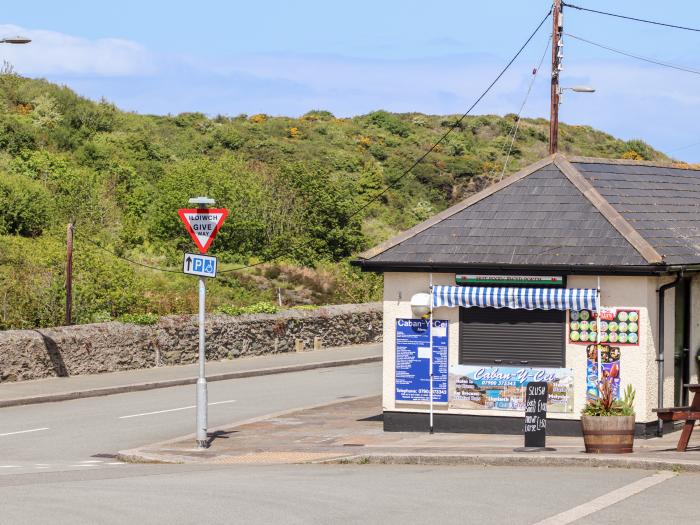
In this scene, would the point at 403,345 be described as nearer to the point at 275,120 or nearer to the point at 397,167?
the point at 397,167

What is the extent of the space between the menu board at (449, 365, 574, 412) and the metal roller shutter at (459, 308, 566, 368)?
0.41 feet

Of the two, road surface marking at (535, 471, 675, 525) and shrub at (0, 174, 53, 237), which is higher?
shrub at (0, 174, 53, 237)

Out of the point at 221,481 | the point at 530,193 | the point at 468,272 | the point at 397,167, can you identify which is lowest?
the point at 221,481

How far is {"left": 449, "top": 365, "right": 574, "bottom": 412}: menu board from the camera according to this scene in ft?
63.8

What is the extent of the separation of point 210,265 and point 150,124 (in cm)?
7976

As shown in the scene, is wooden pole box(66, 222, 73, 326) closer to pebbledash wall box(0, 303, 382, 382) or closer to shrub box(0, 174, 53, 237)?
pebbledash wall box(0, 303, 382, 382)

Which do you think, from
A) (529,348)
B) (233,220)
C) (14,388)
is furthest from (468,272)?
(233,220)

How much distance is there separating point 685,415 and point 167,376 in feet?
57.3

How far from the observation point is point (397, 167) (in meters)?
99.9

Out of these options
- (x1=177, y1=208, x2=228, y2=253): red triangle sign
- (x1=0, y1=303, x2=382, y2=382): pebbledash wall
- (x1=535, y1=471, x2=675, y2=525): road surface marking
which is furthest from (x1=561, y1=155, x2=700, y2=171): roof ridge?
(x1=0, y1=303, x2=382, y2=382): pebbledash wall

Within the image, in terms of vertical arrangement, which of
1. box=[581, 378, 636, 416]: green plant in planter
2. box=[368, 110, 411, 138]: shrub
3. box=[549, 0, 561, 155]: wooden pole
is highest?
box=[368, 110, 411, 138]: shrub

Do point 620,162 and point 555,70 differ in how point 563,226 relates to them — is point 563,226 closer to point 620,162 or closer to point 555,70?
point 620,162

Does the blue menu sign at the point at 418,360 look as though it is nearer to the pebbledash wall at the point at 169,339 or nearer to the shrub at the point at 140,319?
the pebbledash wall at the point at 169,339

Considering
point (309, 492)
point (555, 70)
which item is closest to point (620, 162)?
point (555, 70)
